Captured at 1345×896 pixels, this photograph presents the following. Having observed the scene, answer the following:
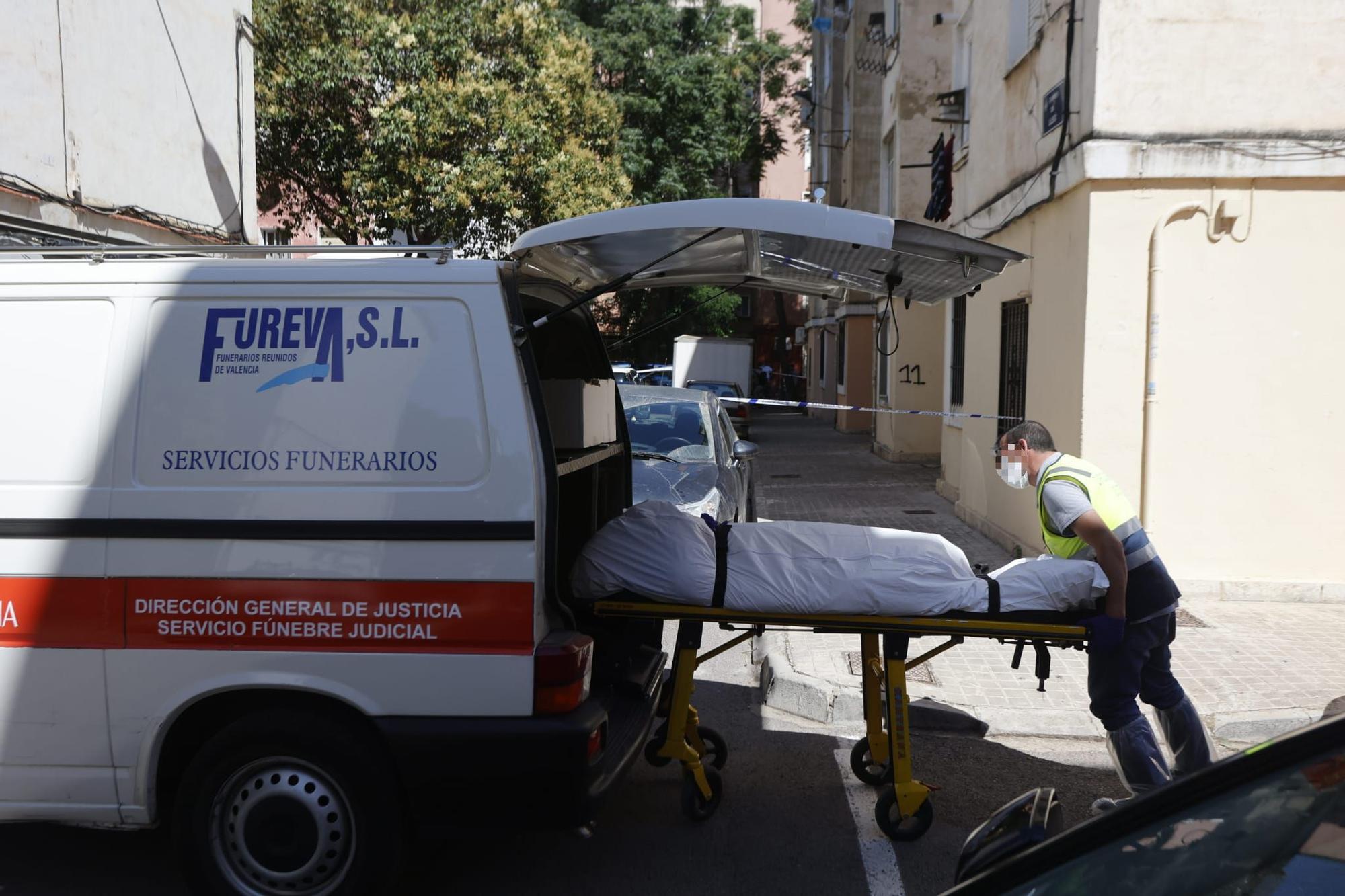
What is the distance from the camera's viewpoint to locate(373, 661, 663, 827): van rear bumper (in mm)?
3479

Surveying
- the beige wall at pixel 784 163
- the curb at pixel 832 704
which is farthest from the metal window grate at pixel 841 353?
the beige wall at pixel 784 163

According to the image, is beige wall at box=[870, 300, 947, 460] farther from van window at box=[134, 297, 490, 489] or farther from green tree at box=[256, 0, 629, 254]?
van window at box=[134, 297, 490, 489]

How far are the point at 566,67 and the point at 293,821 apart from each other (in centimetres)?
1853

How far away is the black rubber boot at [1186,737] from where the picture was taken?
4578mm

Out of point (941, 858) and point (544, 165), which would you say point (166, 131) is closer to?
point (544, 165)

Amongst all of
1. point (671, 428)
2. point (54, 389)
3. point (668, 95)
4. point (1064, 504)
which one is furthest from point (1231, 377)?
point (668, 95)

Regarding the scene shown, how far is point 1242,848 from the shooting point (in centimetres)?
184

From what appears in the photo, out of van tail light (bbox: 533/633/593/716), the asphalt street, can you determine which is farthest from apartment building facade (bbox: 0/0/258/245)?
van tail light (bbox: 533/633/593/716)

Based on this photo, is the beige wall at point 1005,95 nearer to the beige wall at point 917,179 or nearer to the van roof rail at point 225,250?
the beige wall at point 917,179

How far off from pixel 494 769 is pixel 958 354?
11.3m

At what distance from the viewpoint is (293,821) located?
3.56 meters

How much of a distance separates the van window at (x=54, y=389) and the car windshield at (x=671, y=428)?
233 inches

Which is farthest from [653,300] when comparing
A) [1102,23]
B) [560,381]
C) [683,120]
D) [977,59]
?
[560,381]

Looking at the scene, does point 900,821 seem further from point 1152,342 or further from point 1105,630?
point 1152,342
